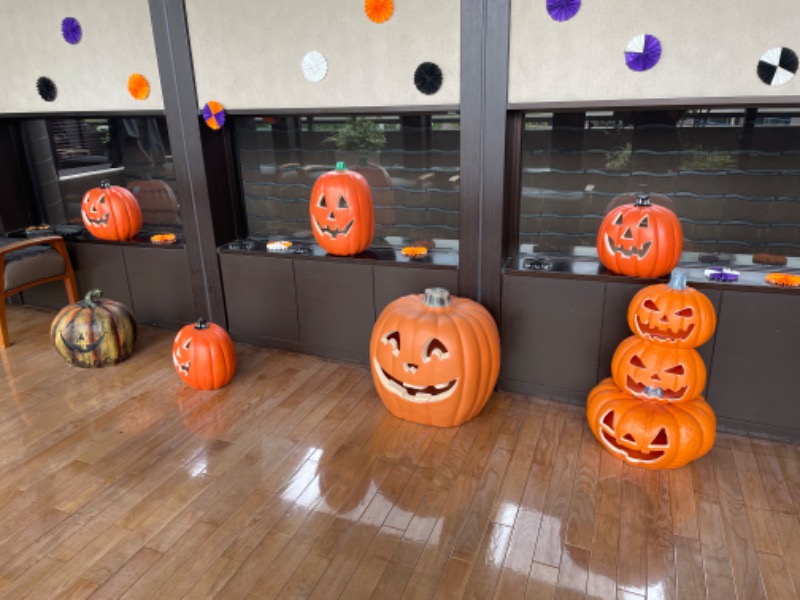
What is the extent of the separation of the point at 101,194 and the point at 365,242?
193 centimetres

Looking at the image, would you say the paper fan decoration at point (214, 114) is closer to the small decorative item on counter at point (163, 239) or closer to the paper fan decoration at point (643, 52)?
the small decorative item on counter at point (163, 239)

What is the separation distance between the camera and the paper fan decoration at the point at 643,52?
232 cm

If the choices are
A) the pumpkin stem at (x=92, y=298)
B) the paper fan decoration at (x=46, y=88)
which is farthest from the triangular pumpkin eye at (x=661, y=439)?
the paper fan decoration at (x=46, y=88)

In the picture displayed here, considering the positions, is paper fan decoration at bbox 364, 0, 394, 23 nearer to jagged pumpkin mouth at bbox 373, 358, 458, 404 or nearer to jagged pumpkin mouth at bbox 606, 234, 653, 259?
jagged pumpkin mouth at bbox 606, 234, 653, 259

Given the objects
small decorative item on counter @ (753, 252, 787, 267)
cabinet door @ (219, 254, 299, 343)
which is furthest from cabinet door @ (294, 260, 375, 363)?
small decorative item on counter @ (753, 252, 787, 267)

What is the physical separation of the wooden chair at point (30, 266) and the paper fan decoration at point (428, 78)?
8.87ft

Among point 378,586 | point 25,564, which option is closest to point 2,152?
point 25,564

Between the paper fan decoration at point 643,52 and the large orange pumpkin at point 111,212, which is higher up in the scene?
the paper fan decoration at point 643,52

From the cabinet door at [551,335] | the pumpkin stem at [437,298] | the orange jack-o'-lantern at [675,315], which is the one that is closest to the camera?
the orange jack-o'-lantern at [675,315]

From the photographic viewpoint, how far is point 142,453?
2570 millimetres

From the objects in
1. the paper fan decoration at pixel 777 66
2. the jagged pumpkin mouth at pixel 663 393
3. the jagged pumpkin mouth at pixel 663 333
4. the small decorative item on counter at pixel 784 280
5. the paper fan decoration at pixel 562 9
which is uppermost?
the paper fan decoration at pixel 562 9

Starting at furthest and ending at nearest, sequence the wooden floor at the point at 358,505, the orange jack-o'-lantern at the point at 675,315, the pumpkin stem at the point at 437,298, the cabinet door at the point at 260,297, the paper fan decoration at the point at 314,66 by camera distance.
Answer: the cabinet door at the point at 260,297 → the paper fan decoration at the point at 314,66 → the pumpkin stem at the point at 437,298 → the orange jack-o'-lantern at the point at 675,315 → the wooden floor at the point at 358,505

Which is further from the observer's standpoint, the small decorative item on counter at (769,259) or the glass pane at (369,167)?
the glass pane at (369,167)

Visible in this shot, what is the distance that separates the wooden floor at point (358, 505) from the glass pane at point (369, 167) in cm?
104
